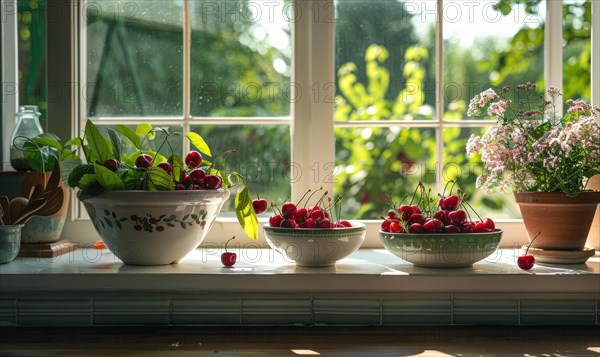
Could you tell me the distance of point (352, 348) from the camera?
1319 mm

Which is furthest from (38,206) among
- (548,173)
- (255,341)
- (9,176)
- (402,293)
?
(548,173)

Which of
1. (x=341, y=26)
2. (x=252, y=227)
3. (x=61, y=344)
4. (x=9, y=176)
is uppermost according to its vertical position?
(x=341, y=26)

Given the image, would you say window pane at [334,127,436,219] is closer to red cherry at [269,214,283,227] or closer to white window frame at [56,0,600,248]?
white window frame at [56,0,600,248]

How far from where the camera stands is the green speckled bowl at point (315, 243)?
145 cm

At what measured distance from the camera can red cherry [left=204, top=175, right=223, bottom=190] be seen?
Result: 4.88ft

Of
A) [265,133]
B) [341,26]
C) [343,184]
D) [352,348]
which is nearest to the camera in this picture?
[352,348]

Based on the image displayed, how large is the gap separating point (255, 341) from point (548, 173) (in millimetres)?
747

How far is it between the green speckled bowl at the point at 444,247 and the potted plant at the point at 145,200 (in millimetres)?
352

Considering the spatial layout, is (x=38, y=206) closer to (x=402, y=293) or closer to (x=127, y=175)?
(x=127, y=175)

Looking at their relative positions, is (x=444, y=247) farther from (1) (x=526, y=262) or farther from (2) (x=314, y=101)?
(2) (x=314, y=101)

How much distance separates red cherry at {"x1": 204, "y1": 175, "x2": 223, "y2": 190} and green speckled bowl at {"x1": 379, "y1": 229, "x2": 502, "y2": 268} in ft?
1.26

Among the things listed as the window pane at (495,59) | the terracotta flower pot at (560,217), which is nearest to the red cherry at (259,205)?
the terracotta flower pot at (560,217)

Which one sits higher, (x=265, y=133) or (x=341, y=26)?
(x=341, y=26)

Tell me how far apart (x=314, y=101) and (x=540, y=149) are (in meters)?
0.58
